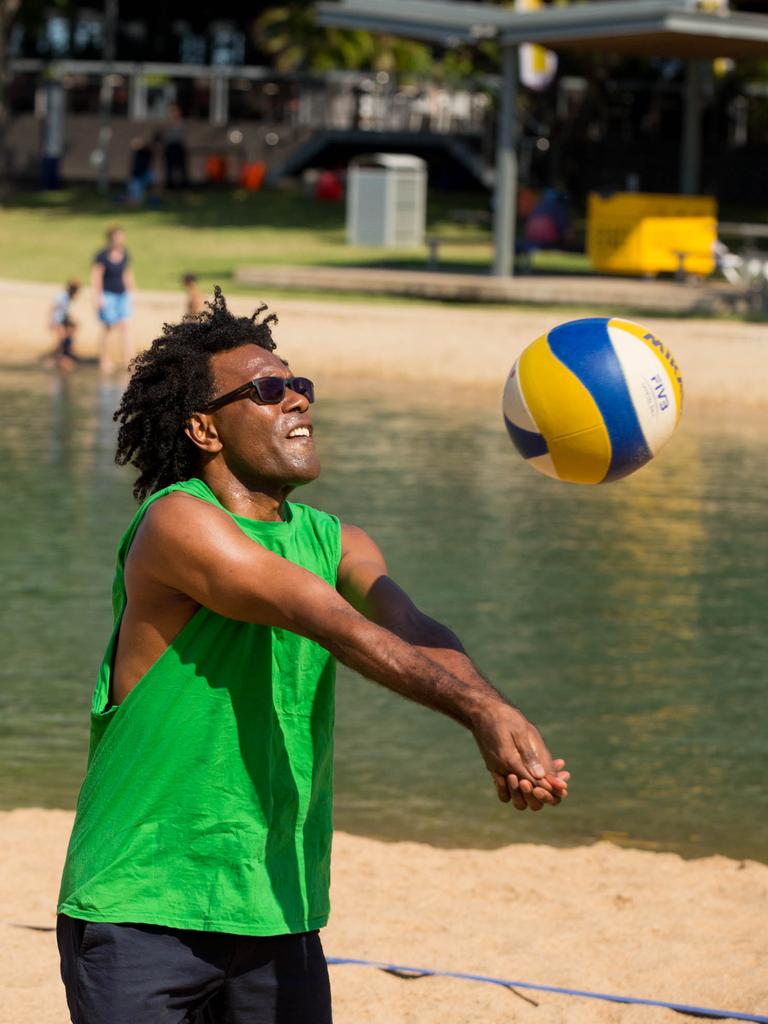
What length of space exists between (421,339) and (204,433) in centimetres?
2025

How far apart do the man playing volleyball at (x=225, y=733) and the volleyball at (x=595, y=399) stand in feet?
7.19

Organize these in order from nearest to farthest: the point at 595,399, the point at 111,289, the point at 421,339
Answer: the point at 595,399, the point at 111,289, the point at 421,339

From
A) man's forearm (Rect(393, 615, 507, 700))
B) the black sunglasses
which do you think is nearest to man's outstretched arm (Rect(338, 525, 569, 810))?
man's forearm (Rect(393, 615, 507, 700))

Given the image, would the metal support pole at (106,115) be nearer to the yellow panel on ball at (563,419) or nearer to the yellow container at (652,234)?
the yellow container at (652,234)

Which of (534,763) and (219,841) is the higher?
(534,763)

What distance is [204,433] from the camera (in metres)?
3.30

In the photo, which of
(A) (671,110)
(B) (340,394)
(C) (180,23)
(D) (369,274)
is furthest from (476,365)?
(C) (180,23)

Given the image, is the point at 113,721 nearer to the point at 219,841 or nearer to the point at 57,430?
the point at 219,841

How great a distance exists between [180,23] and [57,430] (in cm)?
3955

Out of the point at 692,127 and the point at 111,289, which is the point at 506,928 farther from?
the point at 692,127

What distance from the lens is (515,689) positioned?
8.84 meters

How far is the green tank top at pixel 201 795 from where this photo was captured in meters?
3.07

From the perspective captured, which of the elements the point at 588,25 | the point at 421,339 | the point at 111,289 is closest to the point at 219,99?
the point at 588,25

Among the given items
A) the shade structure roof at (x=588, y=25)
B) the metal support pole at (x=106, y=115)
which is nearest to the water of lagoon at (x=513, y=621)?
the shade structure roof at (x=588, y=25)
